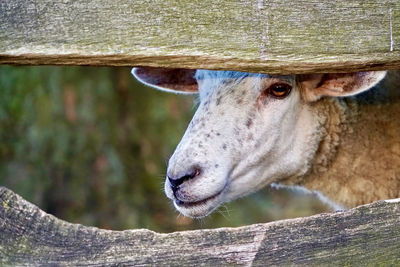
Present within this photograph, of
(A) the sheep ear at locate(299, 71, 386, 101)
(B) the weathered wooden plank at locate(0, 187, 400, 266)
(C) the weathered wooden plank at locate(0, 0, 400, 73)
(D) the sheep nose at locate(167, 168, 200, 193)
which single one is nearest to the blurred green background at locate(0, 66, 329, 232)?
(A) the sheep ear at locate(299, 71, 386, 101)

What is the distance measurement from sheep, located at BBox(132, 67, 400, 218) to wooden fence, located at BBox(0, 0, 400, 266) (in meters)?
1.02

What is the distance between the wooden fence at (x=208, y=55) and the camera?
179 cm

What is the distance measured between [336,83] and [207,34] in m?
1.51

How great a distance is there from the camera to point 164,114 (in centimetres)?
679

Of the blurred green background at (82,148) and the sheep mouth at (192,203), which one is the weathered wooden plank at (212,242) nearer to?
the sheep mouth at (192,203)

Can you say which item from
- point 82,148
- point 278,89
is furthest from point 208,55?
point 82,148

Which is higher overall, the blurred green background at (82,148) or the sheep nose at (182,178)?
the sheep nose at (182,178)

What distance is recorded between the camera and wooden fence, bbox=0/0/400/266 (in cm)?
179

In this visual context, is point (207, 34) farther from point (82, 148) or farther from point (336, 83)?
point (82, 148)

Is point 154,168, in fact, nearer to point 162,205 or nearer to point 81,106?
point 162,205

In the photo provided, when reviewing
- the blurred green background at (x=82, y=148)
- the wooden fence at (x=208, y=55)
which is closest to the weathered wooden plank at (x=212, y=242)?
the wooden fence at (x=208, y=55)

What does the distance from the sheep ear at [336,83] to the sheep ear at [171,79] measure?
2.48 ft

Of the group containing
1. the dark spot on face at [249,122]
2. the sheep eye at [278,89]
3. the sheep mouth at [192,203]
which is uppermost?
the sheep eye at [278,89]

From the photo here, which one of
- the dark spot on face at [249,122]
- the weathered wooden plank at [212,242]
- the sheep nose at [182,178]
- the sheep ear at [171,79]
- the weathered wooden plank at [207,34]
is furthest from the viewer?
the sheep ear at [171,79]
